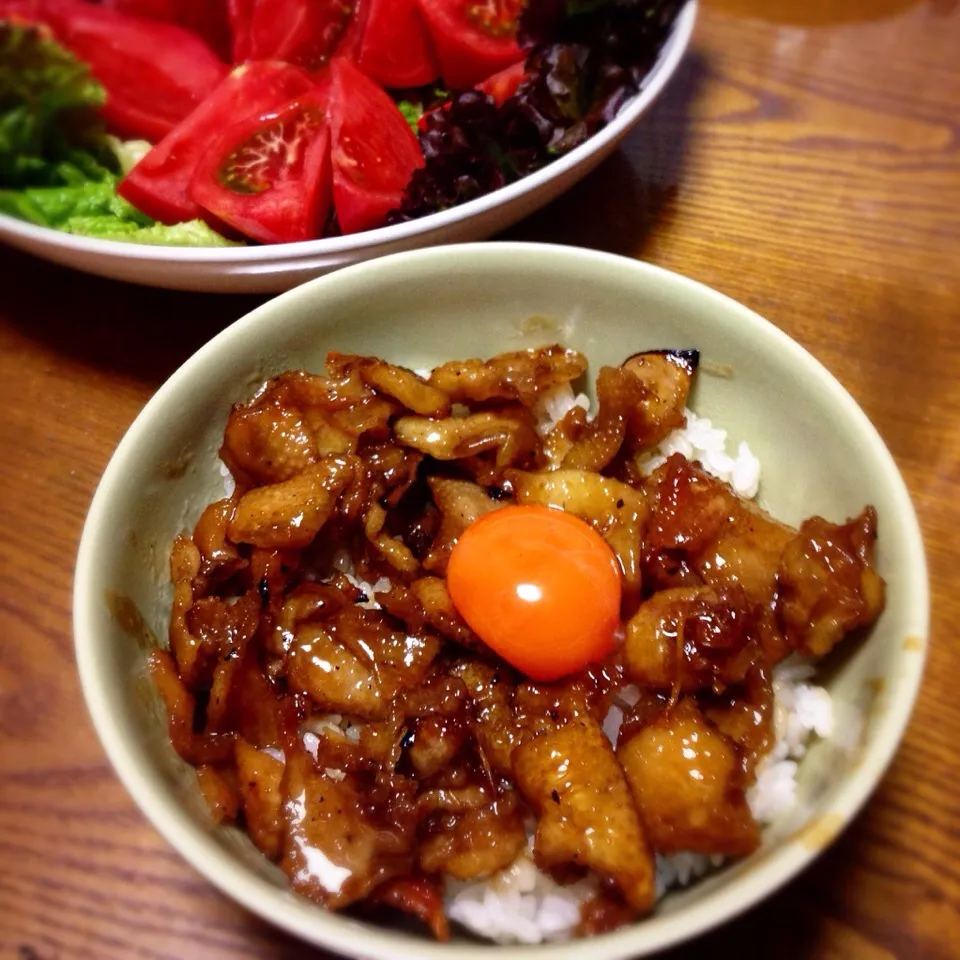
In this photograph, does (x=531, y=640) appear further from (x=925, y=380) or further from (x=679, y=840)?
(x=925, y=380)

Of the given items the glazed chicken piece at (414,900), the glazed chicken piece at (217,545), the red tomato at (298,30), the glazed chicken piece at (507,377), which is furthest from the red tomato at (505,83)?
the glazed chicken piece at (414,900)

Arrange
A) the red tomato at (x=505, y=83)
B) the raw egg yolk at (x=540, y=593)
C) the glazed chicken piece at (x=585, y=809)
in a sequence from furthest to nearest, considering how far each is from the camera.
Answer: the red tomato at (x=505, y=83) < the raw egg yolk at (x=540, y=593) < the glazed chicken piece at (x=585, y=809)

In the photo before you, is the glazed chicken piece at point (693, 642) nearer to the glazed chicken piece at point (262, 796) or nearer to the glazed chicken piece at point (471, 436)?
the glazed chicken piece at point (471, 436)

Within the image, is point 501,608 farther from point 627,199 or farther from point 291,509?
point 627,199

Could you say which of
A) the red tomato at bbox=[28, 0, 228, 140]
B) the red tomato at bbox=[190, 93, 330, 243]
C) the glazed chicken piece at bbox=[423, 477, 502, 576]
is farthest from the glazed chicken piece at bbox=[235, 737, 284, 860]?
the red tomato at bbox=[28, 0, 228, 140]

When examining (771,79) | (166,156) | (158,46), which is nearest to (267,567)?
(166,156)

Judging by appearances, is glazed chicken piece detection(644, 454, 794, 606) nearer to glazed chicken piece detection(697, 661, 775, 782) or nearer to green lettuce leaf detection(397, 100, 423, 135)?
glazed chicken piece detection(697, 661, 775, 782)
